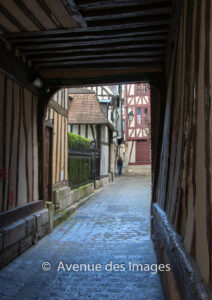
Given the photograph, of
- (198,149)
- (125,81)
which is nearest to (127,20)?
(125,81)

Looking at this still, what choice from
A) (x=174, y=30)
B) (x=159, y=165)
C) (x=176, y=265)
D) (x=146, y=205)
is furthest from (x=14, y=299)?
(x=146, y=205)

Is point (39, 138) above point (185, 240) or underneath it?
above

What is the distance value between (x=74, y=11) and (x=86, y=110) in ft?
35.8

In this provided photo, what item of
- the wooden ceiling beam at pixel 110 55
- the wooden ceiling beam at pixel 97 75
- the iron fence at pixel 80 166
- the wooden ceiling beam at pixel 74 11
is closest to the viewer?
the wooden ceiling beam at pixel 74 11

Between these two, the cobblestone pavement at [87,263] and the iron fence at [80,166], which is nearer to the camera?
the cobblestone pavement at [87,263]

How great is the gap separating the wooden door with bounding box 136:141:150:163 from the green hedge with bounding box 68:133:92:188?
13.3 metres

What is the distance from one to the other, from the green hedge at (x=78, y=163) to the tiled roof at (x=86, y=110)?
95.4 inches

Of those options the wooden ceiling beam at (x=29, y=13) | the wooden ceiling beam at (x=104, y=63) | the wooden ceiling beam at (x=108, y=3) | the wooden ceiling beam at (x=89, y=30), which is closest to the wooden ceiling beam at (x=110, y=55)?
the wooden ceiling beam at (x=104, y=63)

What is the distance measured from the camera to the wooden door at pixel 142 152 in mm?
24166

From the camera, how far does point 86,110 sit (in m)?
13.8

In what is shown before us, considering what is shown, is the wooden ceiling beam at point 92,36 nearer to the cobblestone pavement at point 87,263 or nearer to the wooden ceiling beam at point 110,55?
the wooden ceiling beam at point 110,55

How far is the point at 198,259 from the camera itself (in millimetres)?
1572

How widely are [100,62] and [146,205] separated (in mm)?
5160

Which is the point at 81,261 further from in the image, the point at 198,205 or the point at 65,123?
the point at 65,123
